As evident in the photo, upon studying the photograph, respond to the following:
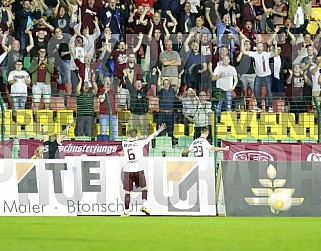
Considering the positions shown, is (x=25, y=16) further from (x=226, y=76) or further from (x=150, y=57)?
(x=226, y=76)

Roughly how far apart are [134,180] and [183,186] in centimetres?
104

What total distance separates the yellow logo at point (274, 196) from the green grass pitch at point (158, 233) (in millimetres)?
578

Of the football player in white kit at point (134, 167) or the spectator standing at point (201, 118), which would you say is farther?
the spectator standing at point (201, 118)

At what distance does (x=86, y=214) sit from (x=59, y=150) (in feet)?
9.76

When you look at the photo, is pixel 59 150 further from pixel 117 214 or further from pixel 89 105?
pixel 117 214

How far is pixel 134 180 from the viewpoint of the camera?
20.1 meters

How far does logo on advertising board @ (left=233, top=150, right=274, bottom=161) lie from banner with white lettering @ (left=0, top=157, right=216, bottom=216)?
1.81m

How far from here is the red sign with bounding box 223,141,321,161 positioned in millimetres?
22266

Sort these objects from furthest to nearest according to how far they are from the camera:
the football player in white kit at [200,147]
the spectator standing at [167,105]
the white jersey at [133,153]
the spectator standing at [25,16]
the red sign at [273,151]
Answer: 1. the spectator standing at [25,16]
2. the spectator standing at [167,105]
3. the red sign at [273,151]
4. the football player in white kit at [200,147]
5. the white jersey at [133,153]

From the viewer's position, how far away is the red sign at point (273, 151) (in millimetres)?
22266

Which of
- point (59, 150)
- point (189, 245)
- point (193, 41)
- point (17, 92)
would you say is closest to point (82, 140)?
point (59, 150)

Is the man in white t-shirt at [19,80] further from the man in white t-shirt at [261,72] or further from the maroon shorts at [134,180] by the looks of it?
the man in white t-shirt at [261,72]

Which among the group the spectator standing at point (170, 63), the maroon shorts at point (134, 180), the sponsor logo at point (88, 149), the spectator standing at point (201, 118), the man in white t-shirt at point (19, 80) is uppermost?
the spectator standing at point (170, 63)

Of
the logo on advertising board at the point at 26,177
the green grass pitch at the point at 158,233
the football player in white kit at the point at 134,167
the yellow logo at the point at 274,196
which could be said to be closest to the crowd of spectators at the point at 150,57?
the football player in white kit at the point at 134,167
